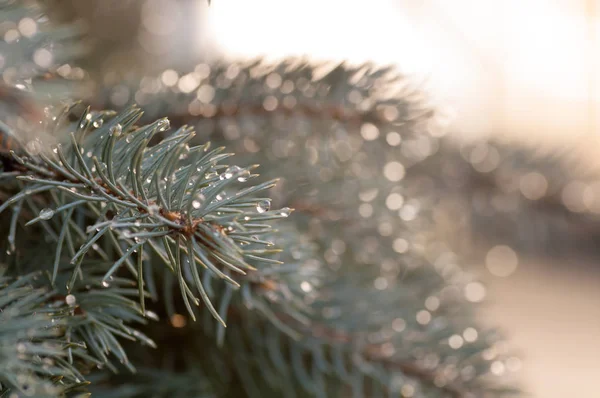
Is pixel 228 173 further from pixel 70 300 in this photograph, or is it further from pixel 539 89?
pixel 539 89

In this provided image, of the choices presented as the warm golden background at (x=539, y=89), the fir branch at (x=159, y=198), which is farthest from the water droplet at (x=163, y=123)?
the warm golden background at (x=539, y=89)

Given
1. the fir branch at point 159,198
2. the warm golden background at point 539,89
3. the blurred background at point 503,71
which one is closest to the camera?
the fir branch at point 159,198

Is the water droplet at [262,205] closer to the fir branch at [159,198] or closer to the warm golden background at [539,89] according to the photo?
the fir branch at [159,198]

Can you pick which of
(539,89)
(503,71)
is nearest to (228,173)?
(539,89)

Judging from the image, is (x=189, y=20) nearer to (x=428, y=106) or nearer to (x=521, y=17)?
(x=428, y=106)

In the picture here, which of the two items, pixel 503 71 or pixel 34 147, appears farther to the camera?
pixel 503 71

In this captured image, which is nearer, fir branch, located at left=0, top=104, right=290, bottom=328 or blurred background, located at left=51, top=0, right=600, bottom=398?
fir branch, located at left=0, top=104, right=290, bottom=328

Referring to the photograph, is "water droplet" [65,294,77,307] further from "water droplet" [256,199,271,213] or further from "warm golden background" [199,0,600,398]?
"warm golden background" [199,0,600,398]

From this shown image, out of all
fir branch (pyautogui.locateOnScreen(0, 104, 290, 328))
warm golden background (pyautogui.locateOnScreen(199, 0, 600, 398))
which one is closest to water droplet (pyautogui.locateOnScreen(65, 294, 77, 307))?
fir branch (pyautogui.locateOnScreen(0, 104, 290, 328))
